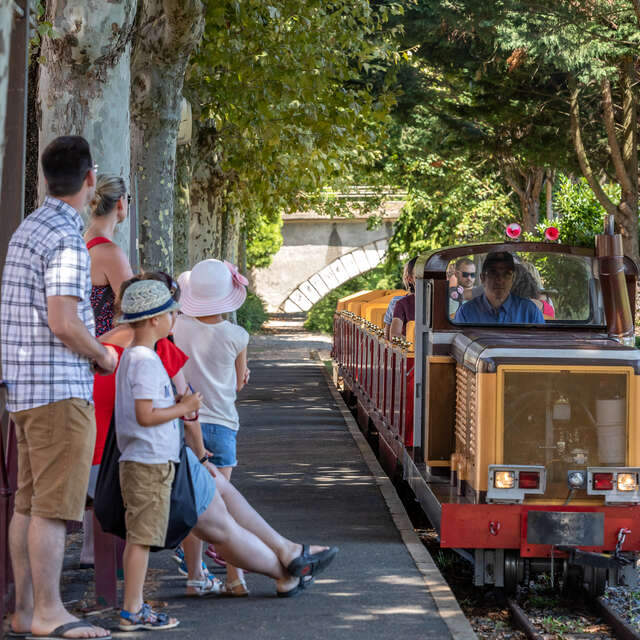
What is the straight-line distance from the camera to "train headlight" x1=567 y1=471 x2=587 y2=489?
7.45 meters

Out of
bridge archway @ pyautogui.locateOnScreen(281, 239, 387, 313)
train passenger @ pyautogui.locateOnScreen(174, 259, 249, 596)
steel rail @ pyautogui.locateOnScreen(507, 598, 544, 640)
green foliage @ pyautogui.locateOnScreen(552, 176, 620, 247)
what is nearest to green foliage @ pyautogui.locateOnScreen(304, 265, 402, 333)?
bridge archway @ pyautogui.locateOnScreen(281, 239, 387, 313)

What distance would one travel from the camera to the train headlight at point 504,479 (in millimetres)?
7434

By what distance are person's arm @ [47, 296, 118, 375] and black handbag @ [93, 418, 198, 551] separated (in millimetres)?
651

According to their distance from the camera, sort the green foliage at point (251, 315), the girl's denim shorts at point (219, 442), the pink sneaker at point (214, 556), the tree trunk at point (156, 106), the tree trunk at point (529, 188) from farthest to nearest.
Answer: the green foliage at point (251, 315)
the tree trunk at point (529, 188)
the tree trunk at point (156, 106)
the pink sneaker at point (214, 556)
the girl's denim shorts at point (219, 442)

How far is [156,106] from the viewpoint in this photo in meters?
12.5

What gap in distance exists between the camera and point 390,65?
21359 millimetres

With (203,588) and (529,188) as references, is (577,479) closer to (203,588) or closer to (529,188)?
(203,588)

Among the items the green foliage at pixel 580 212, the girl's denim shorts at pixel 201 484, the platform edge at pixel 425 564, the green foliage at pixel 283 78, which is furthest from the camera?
the green foliage at pixel 580 212

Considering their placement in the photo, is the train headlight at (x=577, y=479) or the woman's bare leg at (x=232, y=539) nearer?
the woman's bare leg at (x=232, y=539)

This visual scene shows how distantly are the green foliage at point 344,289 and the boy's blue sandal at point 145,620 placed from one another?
41650mm

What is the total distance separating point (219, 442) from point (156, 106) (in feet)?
21.1

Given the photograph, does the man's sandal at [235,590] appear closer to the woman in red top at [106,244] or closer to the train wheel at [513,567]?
the woman in red top at [106,244]

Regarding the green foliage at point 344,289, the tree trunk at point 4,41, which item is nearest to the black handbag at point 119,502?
the tree trunk at point 4,41

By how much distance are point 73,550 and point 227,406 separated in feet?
5.76
